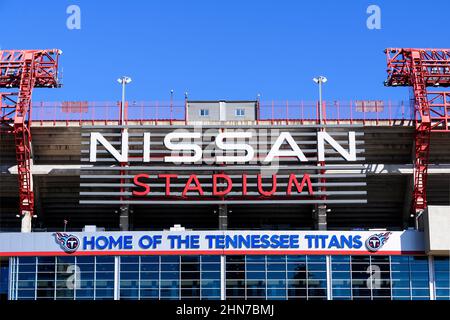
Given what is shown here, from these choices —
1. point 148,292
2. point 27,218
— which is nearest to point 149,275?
point 148,292

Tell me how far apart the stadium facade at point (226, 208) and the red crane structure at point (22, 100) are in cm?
92

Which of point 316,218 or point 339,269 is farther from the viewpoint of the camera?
point 316,218

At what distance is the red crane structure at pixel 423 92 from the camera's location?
70.2 meters

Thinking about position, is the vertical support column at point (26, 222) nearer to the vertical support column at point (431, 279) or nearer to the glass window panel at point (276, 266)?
the glass window panel at point (276, 266)

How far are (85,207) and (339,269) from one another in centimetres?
2568

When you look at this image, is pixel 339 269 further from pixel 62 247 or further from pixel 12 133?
pixel 12 133

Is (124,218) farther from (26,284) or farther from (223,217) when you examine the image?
(26,284)

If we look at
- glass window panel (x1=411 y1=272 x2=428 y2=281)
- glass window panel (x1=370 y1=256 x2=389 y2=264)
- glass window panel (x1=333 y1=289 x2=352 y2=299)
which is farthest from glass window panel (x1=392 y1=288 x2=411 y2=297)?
glass window panel (x1=333 y1=289 x2=352 y2=299)

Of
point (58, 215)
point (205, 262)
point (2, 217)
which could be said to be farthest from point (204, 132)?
point (2, 217)

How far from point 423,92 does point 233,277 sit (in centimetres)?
2463

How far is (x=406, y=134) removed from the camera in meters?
72.1

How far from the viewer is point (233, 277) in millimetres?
66625

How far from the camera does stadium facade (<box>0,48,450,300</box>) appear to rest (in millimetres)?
66438

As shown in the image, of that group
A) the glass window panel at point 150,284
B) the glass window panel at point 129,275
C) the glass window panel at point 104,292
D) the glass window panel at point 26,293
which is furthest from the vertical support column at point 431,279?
the glass window panel at point 26,293
